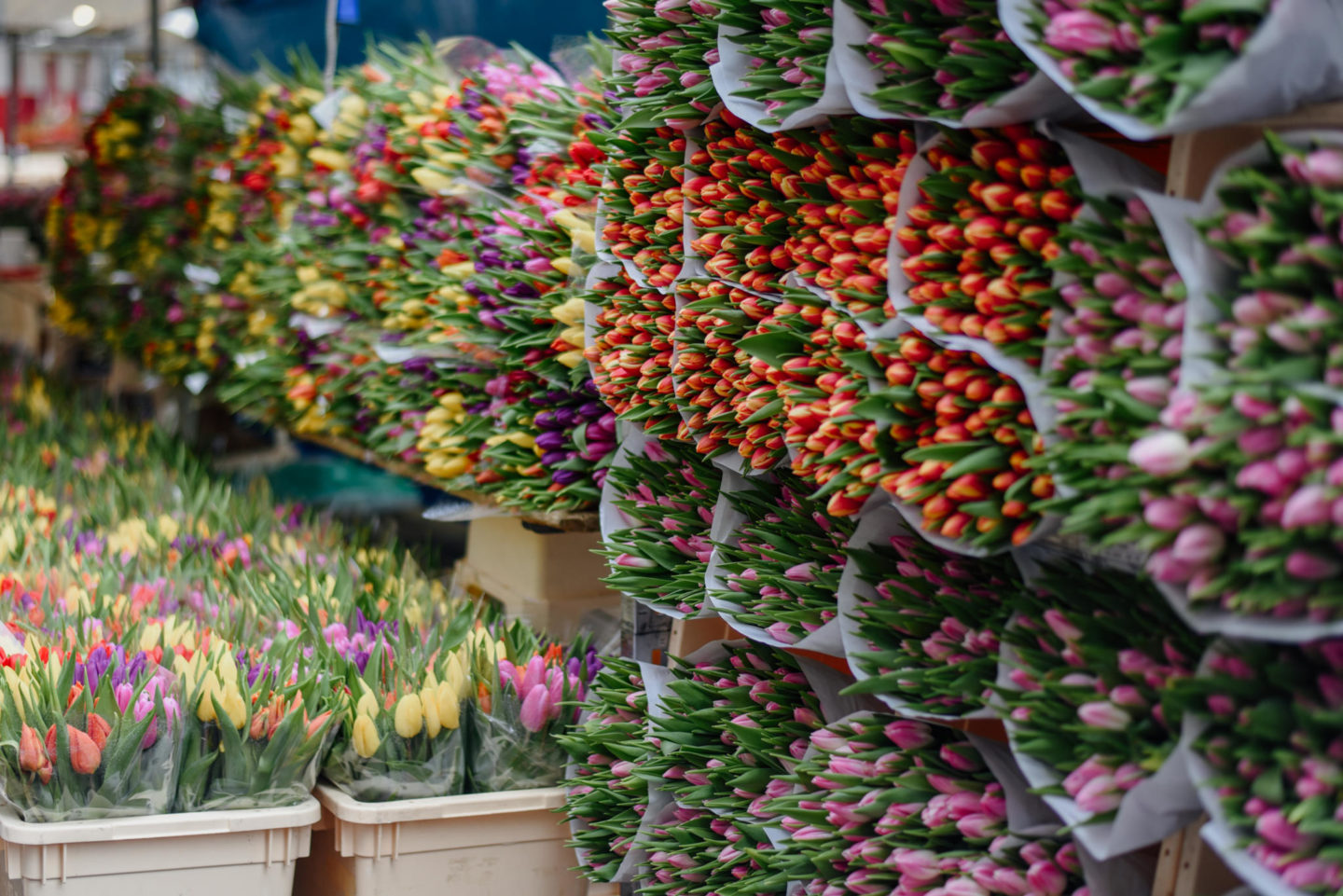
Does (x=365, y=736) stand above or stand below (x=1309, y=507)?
below

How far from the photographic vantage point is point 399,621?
80.9 inches

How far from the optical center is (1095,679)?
3.56 ft

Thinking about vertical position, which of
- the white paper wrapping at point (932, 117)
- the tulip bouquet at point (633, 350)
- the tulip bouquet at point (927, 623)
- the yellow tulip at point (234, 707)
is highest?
the white paper wrapping at point (932, 117)

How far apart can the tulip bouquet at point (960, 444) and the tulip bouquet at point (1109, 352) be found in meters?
0.06

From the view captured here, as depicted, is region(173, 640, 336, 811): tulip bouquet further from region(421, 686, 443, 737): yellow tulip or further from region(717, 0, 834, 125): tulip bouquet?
region(717, 0, 834, 125): tulip bouquet

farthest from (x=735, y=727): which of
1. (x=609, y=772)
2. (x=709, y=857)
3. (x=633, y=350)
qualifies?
(x=633, y=350)

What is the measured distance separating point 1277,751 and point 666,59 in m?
1.10

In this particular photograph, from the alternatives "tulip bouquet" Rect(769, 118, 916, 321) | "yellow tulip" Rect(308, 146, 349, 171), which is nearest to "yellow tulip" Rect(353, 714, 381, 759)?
"tulip bouquet" Rect(769, 118, 916, 321)

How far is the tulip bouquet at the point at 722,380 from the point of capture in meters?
1.43

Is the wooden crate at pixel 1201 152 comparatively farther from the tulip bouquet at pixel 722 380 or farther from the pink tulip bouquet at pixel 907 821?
the pink tulip bouquet at pixel 907 821

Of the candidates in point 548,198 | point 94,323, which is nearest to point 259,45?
point 94,323

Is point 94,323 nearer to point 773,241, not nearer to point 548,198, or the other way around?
point 548,198

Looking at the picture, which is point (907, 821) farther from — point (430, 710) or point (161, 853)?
point (161, 853)

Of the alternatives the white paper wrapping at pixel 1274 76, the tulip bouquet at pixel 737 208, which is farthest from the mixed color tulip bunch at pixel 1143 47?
the tulip bouquet at pixel 737 208
